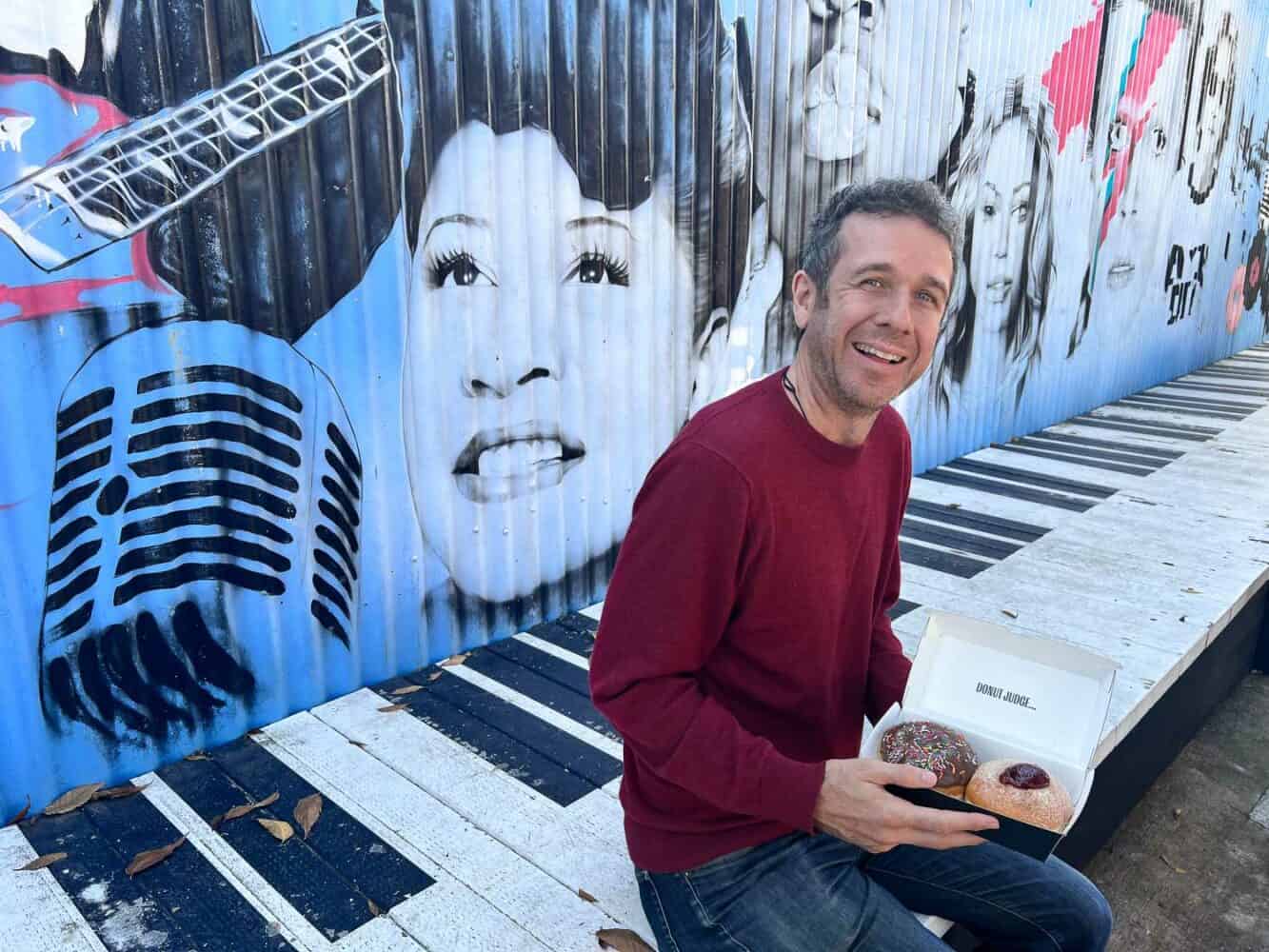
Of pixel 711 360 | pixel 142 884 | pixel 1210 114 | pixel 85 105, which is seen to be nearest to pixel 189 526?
pixel 142 884

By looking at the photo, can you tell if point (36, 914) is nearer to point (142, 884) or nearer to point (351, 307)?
point (142, 884)

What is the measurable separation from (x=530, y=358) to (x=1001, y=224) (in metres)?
4.73

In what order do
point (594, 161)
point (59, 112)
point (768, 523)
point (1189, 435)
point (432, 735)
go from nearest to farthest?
point (768, 523)
point (59, 112)
point (432, 735)
point (594, 161)
point (1189, 435)

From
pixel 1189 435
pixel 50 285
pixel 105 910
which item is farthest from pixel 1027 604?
pixel 1189 435

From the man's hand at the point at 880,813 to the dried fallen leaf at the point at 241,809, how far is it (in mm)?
1736

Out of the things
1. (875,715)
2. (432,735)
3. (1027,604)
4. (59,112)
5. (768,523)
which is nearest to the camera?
(768,523)

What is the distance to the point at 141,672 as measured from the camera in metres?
2.70

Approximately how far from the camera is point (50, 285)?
238 cm

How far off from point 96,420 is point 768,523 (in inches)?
76.7

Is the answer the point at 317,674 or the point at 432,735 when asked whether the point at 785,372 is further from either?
the point at 317,674

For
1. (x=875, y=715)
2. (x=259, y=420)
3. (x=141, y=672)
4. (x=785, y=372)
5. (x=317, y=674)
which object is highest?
(x=785, y=372)

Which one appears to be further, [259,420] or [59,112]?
[259,420]

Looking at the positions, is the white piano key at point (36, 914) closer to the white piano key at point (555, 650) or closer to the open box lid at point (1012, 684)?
the white piano key at point (555, 650)

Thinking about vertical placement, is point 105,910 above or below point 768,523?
below
